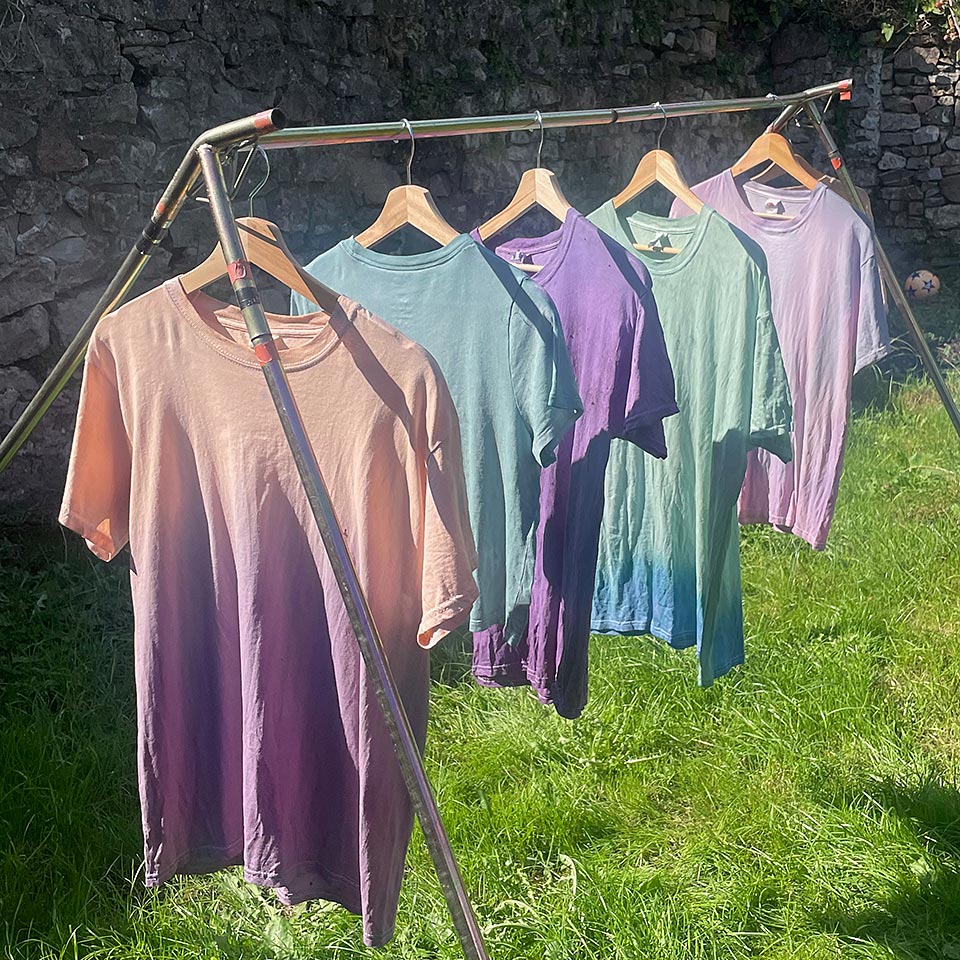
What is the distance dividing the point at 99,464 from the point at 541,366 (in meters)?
0.70

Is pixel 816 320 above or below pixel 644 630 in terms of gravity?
above

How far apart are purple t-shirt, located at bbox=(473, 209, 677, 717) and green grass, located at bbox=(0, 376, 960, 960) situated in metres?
0.74

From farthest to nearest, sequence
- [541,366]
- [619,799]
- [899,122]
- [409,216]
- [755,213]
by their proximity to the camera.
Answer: [899,122], [619,799], [755,213], [409,216], [541,366]

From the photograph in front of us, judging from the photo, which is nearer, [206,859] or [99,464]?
[99,464]

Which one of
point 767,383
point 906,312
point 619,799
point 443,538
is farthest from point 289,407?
point 619,799

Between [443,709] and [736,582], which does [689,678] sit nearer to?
[443,709]

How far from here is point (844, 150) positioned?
7340 millimetres

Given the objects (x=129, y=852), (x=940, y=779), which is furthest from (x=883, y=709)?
(x=129, y=852)

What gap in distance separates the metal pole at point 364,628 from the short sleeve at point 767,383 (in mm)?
1149

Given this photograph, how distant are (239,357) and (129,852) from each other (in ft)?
5.56

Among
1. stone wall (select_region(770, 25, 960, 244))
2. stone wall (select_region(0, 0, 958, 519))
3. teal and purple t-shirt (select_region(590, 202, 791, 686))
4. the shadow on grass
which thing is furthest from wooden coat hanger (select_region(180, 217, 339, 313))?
stone wall (select_region(770, 25, 960, 244))

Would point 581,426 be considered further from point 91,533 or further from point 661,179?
point 91,533

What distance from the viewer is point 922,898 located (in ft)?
8.53

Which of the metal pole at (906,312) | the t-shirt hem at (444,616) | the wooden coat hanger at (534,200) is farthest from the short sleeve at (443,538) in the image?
the metal pole at (906,312)
